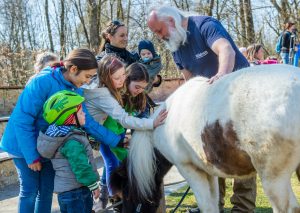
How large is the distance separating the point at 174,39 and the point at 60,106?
1231mm

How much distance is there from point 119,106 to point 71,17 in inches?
928

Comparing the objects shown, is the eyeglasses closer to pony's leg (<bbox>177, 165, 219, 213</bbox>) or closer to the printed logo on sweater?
the printed logo on sweater

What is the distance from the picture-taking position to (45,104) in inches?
113

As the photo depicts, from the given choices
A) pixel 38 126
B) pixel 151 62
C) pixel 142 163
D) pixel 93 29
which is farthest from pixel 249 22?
pixel 38 126

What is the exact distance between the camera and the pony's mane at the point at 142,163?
3.20 meters

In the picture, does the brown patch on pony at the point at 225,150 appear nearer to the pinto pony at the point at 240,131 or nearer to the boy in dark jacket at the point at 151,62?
the pinto pony at the point at 240,131

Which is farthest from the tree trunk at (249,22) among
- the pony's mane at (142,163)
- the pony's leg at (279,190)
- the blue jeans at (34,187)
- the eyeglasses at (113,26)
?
the pony's leg at (279,190)

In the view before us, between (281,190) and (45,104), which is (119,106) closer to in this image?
(45,104)

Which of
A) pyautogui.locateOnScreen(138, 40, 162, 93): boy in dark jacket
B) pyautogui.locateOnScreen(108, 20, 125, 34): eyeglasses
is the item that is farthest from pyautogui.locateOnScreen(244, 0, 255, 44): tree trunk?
pyautogui.locateOnScreen(108, 20, 125, 34): eyeglasses

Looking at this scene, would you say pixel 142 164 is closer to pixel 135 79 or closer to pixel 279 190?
pixel 135 79

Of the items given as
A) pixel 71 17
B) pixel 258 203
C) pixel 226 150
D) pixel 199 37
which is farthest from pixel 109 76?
pixel 71 17

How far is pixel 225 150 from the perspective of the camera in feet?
8.05

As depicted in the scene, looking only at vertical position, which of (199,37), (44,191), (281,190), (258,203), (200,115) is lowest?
(258,203)

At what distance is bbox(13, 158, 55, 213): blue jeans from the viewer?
10.3ft
